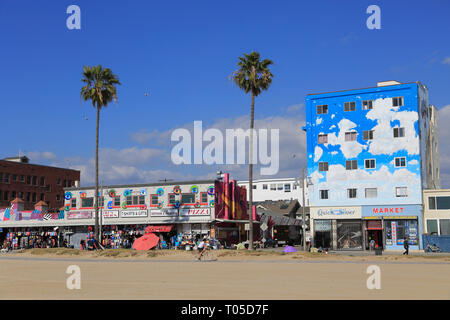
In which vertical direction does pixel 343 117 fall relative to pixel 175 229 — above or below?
above

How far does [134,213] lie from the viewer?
58.3 m

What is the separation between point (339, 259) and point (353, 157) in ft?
82.2

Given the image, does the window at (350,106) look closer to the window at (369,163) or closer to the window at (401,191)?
the window at (369,163)

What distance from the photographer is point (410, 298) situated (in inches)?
585

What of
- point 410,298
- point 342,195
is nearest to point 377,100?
point 342,195

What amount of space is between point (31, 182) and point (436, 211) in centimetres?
6520

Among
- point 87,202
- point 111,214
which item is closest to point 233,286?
point 111,214

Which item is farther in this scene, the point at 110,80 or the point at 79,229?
the point at 79,229

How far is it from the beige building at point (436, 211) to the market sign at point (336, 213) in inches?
279

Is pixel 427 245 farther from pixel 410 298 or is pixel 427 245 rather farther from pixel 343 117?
pixel 410 298

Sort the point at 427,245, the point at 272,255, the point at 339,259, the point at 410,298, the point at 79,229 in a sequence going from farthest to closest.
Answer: the point at 79,229, the point at 427,245, the point at 272,255, the point at 339,259, the point at 410,298

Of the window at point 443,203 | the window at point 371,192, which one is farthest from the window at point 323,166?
the window at point 443,203

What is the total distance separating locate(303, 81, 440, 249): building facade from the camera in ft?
177

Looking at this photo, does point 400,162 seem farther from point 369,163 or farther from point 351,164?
point 351,164
